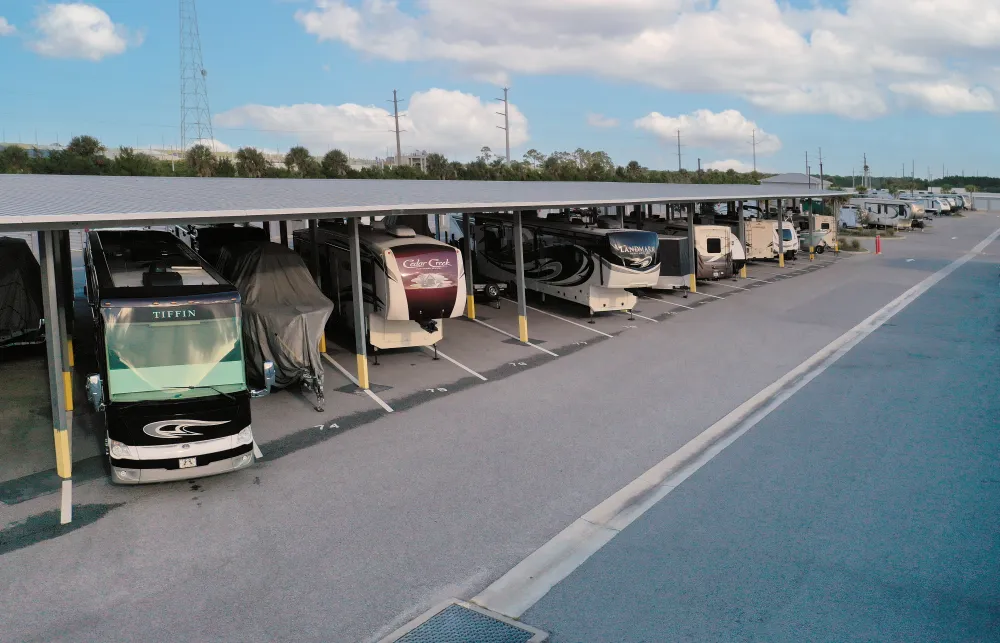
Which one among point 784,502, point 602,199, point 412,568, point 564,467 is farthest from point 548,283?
point 412,568

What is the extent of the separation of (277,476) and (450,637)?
468 cm

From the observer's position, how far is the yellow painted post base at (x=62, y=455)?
33.7 ft

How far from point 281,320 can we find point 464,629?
8006 mm

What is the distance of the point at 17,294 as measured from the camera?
52.5ft

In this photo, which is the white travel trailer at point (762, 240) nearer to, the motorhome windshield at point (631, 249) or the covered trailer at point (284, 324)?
the motorhome windshield at point (631, 249)

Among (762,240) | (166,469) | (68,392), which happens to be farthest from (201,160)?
(166,469)

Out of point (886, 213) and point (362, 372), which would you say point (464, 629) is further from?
point (886, 213)

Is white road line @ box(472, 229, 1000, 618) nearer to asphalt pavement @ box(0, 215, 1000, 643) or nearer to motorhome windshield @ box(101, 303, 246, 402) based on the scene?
asphalt pavement @ box(0, 215, 1000, 643)

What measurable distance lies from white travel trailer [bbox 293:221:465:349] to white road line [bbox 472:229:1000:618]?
Answer: 584 cm

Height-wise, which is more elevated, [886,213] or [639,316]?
[886,213]

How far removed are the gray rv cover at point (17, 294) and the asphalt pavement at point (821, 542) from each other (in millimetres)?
13461

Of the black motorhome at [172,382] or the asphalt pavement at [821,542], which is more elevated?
the black motorhome at [172,382]

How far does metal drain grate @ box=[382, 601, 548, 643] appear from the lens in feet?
21.3

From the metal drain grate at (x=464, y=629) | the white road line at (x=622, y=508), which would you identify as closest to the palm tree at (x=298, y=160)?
the white road line at (x=622, y=508)
